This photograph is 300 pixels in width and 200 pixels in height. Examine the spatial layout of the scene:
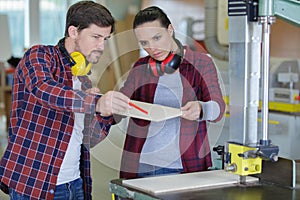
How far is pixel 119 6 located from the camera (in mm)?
9156

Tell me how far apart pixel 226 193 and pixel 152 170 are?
0.50 metres

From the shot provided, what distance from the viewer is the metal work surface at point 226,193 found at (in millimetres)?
1659

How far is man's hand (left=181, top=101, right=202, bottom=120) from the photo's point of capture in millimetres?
1950

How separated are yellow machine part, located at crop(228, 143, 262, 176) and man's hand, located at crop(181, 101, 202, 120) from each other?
278 mm

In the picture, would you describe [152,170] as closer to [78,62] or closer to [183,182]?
[183,182]

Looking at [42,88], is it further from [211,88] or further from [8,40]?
[8,40]

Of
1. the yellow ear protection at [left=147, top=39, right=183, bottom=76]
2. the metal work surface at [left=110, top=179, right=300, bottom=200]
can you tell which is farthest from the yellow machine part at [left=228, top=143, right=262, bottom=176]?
the yellow ear protection at [left=147, top=39, right=183, bottom=76]

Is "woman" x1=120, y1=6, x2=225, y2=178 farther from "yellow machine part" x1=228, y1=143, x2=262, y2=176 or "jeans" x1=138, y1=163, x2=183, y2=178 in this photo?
"yellow machine part" x1=228, y1=143, x2=262, y2=176

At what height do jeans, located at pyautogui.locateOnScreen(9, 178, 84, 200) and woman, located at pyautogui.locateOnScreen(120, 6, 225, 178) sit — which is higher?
woman, located at pyautogui.locateOnScreen(120, 6, 225, 178)

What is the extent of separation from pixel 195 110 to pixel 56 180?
21.8 inches

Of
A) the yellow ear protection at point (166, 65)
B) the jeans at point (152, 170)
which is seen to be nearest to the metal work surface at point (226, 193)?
the jeans at point (152, 170)

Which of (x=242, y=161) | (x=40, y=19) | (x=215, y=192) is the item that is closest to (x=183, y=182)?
(x=215, y=192)

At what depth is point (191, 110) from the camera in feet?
6.40

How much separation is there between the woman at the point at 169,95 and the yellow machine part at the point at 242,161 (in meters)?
0.37
